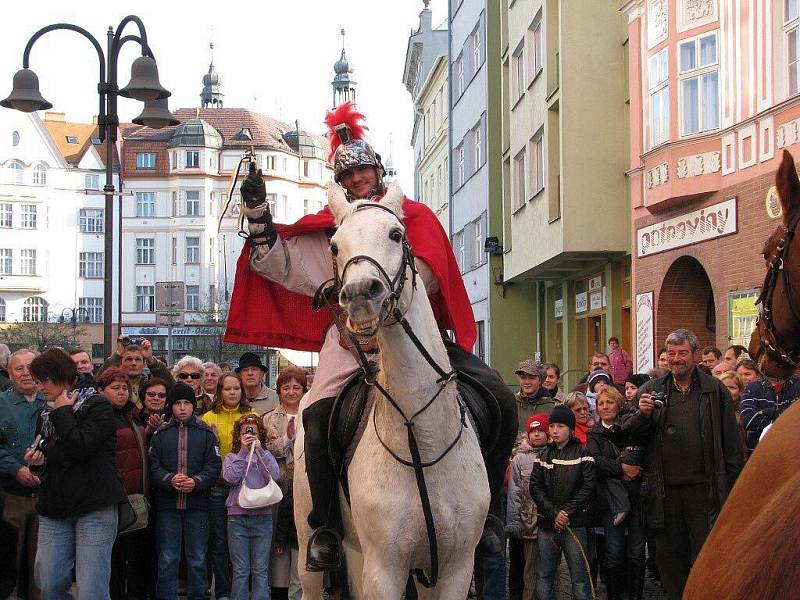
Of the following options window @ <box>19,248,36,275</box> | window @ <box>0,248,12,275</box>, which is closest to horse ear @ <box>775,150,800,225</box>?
window @ <box>19,248,36,275</box>

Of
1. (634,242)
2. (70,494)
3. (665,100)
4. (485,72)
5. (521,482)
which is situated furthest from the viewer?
(485,72)

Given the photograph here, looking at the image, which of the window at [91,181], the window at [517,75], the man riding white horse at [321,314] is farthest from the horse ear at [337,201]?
the window at [91,181]

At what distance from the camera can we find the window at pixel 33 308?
8644 cm

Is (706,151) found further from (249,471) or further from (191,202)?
(191,202)

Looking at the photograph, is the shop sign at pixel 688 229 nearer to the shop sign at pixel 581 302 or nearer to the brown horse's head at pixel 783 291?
the shop sign at pixel 581 302

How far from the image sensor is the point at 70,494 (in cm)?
878

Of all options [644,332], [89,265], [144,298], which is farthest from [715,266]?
[144,298]

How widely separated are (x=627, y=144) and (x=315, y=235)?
66.9ft

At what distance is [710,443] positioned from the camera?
1001 cm

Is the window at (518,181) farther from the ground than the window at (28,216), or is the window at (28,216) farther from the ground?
the window at (28,216)

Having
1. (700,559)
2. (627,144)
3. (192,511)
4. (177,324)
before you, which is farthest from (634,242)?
(700,559)

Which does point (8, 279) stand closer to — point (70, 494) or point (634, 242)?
point (634, 242)

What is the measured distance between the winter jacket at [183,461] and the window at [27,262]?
80.7 metres

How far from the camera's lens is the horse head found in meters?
4.77
